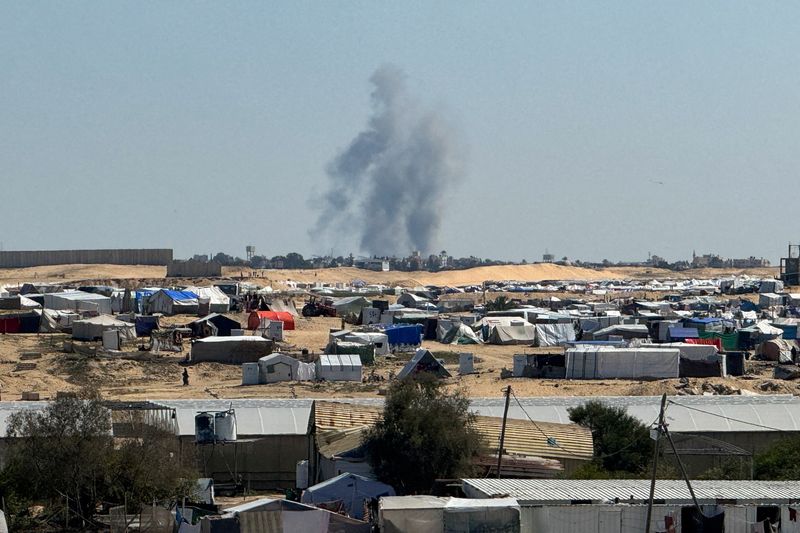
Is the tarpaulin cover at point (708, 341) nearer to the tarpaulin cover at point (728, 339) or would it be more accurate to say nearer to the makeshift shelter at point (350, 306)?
the tarpaulin cover at point (728, 339)

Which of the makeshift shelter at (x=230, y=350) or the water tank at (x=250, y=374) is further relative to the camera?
the makeshift shelter at (x=230, y=350)

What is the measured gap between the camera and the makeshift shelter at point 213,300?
195 ft

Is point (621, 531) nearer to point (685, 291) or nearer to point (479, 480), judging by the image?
point (479, 480)

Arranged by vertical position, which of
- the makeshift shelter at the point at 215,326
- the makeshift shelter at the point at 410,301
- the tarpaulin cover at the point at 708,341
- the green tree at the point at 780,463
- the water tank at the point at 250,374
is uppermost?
the makeshift shelter at the point at 410,301

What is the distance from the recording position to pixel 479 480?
55.7 feet

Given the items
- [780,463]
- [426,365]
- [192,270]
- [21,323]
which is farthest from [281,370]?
[192,270]

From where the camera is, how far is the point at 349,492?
697 inches

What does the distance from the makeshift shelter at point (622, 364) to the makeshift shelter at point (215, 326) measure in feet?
50.7

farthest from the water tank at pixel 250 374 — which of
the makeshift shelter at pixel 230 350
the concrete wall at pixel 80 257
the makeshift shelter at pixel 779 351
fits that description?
the concrete wall at pixel 80 257

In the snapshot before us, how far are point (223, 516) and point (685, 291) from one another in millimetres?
83220

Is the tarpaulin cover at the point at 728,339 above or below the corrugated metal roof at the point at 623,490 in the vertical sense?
above

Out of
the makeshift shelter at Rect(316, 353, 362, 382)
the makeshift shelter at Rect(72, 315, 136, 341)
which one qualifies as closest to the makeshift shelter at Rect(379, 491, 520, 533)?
the makeshift shelter at Rect(316, 353, 362, 382)

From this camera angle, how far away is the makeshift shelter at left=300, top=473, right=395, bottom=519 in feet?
57.3

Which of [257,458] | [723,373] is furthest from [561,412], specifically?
[723,373]
